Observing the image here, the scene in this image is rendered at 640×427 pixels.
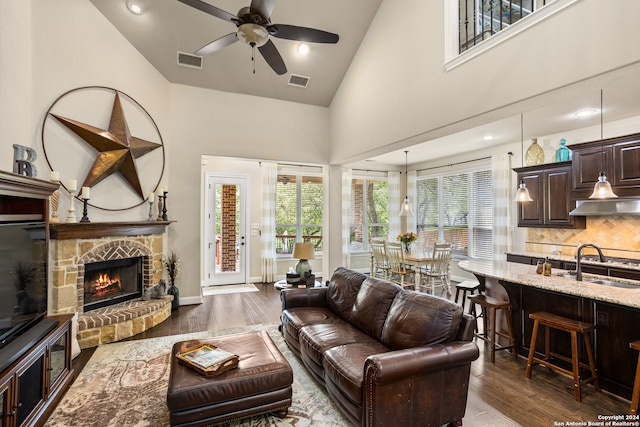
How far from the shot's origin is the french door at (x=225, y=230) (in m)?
6.59

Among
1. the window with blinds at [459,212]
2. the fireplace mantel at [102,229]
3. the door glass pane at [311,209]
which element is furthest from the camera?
the door glass pane at [311,209]

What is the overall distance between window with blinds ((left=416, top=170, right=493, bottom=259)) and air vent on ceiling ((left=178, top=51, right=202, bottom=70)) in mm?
5660

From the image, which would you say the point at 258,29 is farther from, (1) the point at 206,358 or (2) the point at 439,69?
(1) the point at 206,358

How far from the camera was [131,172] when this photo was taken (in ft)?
14.2

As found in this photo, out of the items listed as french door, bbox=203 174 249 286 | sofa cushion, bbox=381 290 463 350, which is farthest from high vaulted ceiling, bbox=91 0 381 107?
sofa cushion, bbox=381 290 463 350

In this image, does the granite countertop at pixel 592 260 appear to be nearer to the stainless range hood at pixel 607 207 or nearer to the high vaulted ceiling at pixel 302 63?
the stainless range hood at pixel 607 207

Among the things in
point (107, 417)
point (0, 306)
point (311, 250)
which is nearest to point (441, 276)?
point (311, 250)

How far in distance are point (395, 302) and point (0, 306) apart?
9.33ft

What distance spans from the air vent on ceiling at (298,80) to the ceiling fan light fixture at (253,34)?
234 cm

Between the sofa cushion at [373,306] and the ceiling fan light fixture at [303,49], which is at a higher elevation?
the ceiling fan light fixture at [303,49]

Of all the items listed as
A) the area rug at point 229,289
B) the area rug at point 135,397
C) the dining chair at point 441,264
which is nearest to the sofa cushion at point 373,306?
the area rug at point 135,397

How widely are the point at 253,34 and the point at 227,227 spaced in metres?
4.59

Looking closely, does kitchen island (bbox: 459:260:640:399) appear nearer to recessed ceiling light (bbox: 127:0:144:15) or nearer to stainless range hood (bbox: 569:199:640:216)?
stainless range hood (bbox: 569:199:640:216)

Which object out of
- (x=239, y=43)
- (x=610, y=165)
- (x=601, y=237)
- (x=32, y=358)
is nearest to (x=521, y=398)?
(x=610, y=165)
